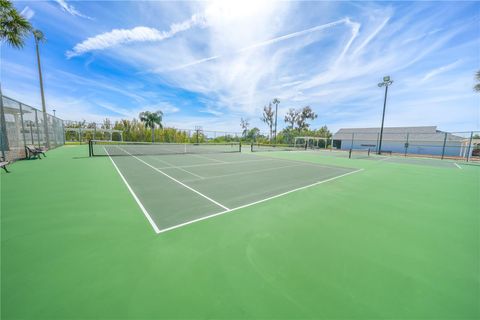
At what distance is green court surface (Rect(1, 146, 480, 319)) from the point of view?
166 cm

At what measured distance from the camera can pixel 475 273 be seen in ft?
7.05

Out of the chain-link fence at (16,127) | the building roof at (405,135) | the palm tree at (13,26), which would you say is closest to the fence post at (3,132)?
the chain-link fence at (16,127)

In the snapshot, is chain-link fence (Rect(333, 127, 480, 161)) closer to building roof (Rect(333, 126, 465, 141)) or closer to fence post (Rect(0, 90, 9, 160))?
building roof (Rect(333, 126, 465, 141))

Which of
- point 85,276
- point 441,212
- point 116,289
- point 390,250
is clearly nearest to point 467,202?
point 441,212

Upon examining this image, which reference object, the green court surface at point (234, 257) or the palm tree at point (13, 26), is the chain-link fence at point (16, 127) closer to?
the palm tree at point (13, 26)

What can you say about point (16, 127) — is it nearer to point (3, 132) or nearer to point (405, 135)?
point (3, 132)

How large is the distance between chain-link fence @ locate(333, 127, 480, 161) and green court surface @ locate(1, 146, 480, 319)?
2355 cm

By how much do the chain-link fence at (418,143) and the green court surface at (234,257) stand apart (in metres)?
23.6

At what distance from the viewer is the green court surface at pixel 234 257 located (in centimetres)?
166

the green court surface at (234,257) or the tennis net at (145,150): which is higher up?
the tennis net at (145,150)

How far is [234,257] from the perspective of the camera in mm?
2328

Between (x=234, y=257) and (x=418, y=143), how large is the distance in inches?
1593

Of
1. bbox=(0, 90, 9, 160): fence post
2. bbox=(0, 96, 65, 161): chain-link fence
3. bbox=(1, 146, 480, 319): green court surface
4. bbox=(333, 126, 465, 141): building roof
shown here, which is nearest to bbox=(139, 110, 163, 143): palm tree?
bbox=(0, 96, 65, 161): chain-link fence

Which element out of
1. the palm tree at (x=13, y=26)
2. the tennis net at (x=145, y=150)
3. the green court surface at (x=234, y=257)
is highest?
the palm tree at (x=13, y=26)
